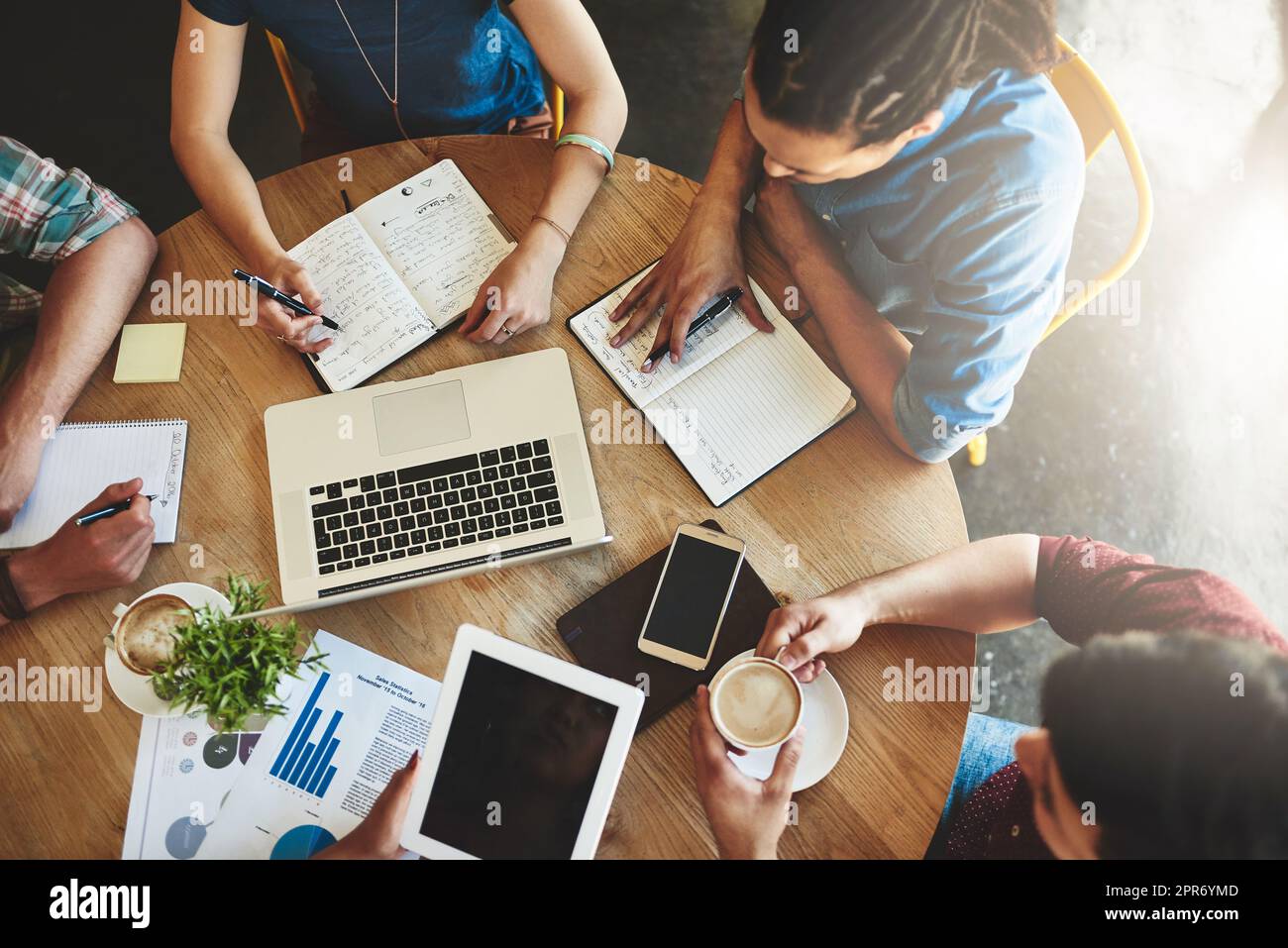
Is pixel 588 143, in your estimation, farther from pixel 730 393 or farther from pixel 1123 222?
pixel 1123 222

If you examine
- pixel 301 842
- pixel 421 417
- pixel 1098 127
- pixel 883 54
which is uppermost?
pixel 883 54

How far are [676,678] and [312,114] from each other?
1.37 m

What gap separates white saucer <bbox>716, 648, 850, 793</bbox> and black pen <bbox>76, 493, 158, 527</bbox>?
33.0 inches

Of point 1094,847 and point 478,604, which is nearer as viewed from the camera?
point 1094,847

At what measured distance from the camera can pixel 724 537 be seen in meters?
1.10

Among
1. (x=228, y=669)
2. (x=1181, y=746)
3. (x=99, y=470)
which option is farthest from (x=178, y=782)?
(x=1181, y=746)

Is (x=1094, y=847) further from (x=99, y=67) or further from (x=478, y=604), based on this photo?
(x=99, y=67)

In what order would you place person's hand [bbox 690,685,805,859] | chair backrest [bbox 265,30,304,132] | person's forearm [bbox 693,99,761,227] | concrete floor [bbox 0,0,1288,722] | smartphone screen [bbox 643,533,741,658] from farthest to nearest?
concrete floor [bbox 0,0,1288,722] → chair backrest [bbox 265,30,304,132] → person's forearm [bbox 693,99,761,227] → smartphone screen [bbox 643,533,741,658] → person's hand [bbox 690,685,805,859]

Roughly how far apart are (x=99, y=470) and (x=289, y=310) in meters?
0.35

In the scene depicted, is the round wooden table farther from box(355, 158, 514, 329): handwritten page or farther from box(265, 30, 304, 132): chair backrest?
box(265, 30, 304, 132): chair backrest

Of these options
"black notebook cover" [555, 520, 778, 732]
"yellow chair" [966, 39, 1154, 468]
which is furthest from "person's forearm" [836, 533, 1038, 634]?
"yellow chair" [966, 39, 1154, 468]

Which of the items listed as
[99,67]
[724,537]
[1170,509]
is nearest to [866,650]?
[724,537]

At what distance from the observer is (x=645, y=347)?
123 cm

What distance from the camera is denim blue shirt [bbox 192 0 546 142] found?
4.40 feet
